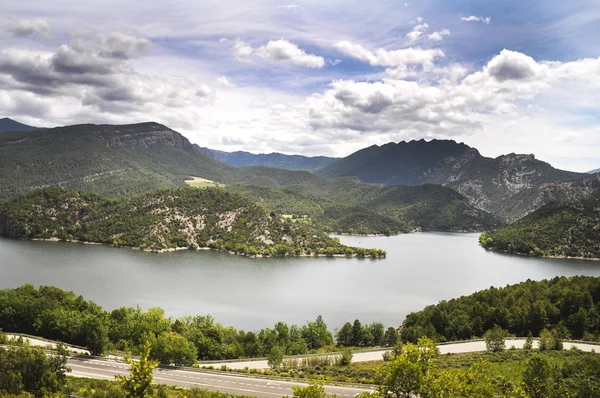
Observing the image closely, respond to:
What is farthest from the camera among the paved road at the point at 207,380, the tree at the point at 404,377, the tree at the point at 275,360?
the tree at the point at 275,360

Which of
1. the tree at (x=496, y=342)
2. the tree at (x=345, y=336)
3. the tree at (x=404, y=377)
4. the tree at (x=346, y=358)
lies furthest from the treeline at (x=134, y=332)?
the tree at (x=404, y=377)

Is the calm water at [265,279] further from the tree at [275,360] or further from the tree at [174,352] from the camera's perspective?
the tree at [174,352]

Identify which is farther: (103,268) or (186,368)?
(103,268)

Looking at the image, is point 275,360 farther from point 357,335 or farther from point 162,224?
point 162,224

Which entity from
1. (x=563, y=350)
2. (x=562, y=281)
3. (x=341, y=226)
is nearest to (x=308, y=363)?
(x=563, y=350)

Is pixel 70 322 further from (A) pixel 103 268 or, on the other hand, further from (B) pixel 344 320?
(A) pixel 103 268

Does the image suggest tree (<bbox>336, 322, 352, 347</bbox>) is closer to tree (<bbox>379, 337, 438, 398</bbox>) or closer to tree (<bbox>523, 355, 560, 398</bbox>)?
tree (<bbox>523, 355, 560, 398</bbox>)

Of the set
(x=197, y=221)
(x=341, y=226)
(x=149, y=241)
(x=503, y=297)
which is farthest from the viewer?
(x=341, y=226)
